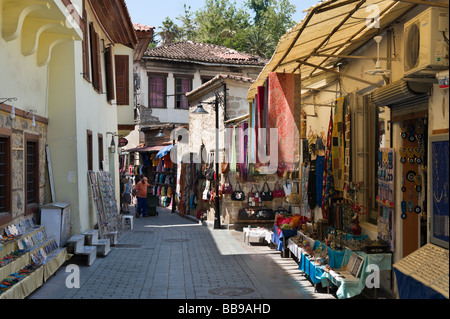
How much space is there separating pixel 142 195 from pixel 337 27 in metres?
16.7

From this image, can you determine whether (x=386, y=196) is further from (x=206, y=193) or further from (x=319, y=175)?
(x=206, y=193)

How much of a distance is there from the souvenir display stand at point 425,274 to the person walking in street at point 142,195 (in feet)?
58.0

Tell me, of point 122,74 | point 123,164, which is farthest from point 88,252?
point 123,164

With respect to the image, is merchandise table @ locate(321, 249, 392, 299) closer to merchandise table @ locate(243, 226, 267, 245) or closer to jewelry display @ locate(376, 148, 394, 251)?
jewelry display @ locate(376, 148, 394, 251)

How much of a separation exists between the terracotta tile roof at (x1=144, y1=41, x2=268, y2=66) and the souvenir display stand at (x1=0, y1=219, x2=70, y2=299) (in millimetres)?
21513

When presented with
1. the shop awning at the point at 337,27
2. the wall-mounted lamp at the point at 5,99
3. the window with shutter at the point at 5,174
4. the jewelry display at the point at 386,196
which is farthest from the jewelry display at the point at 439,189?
the window with shutter at the point at 5,174

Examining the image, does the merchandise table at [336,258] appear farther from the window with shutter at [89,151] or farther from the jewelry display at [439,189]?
the window with shutter at [89,151]

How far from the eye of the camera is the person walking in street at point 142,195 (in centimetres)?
2283

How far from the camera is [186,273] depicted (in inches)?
423

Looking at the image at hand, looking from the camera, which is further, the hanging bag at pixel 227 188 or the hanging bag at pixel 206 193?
the hanging bag at pixel 206 193

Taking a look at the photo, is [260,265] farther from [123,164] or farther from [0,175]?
[123,164]

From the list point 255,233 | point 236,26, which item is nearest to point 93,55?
point 255,233

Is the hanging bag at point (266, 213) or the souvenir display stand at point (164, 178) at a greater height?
the souvenir display stand at point (164, 178)

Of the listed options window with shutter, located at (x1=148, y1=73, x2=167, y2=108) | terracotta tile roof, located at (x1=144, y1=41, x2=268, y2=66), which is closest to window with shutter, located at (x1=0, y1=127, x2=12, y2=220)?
window with shutter, located at (x1=148, y1=73, x2=167, y2=108)
